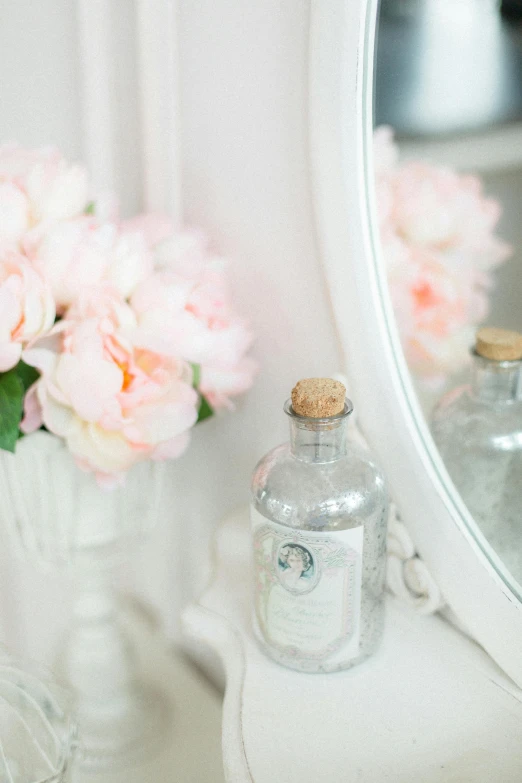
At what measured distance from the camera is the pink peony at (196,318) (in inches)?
19.6

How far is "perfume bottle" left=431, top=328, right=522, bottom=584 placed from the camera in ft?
1.41

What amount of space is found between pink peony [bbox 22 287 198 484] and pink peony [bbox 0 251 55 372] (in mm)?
11

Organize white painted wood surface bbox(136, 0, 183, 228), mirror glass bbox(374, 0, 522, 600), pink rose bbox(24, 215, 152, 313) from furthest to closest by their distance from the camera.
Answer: white painted wood surface bbox(136, 0, 183, 228) → pink rose bbox(24, 215, 152, 313) → mirror glass bbox(374, 0, 522, 600)

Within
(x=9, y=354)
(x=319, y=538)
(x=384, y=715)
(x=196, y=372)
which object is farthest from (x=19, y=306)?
(x=384, y=715)

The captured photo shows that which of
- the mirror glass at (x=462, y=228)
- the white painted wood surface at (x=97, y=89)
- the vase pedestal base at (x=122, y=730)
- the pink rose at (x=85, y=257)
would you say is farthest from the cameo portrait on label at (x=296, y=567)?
the white painted wood surface at (x=97, y=89)

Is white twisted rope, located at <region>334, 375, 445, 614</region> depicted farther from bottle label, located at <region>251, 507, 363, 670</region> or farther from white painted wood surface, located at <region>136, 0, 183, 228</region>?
white painted wood surface, located at <region>136, 0, 183, 228</region>

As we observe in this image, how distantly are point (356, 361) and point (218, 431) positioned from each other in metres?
0.21

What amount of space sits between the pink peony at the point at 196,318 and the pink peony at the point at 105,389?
0.01 metres

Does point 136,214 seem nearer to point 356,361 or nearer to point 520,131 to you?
point 356,361

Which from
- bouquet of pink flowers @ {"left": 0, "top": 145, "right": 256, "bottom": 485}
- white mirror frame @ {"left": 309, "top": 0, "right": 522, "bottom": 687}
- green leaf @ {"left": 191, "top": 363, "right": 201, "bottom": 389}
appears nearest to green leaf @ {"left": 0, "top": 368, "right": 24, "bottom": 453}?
bouquet of pink flowers @ {"left": 0, "top": 145, "right": 256, "bottom": 485}

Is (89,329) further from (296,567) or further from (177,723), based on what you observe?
(177,723)

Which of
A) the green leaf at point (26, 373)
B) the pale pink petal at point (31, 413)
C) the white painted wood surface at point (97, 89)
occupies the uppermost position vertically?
the white painted wood surface at point (97, 89)

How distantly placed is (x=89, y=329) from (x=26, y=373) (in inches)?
2.9

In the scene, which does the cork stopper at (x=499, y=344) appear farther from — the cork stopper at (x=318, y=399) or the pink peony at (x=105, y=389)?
the pink peony at (x=105, y=389)
